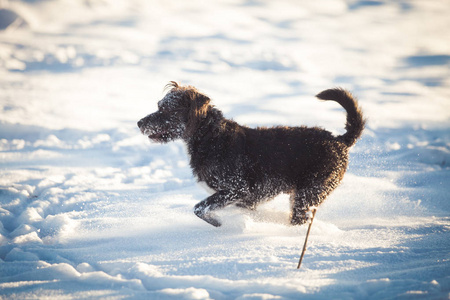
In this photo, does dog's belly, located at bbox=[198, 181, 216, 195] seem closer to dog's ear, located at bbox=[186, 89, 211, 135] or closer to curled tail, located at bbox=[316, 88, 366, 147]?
dog's ear, located at bbox=[186, 89, 211, 135]

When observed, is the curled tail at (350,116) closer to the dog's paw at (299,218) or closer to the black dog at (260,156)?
the black dog at (260,156)

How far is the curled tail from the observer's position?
370 cm

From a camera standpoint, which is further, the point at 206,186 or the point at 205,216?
the point at 206,186

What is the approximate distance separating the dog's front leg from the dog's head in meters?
0.86

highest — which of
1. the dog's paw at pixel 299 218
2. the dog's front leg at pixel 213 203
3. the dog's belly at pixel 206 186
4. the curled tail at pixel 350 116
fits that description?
the curled tail at pixel 350 116

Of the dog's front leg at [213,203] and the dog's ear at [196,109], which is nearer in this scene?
the dog's front leg at [213,203]

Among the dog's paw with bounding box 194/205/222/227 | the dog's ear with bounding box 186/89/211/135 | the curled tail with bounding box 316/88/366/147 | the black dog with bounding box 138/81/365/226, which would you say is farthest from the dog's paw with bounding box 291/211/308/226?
the dog's ear with bounding box 186/89/211/135

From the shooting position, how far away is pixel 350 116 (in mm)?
3725

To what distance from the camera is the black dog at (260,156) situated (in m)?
3.56

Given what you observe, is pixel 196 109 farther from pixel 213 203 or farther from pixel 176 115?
pixel 213 203

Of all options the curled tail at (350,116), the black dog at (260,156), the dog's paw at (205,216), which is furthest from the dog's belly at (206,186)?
the curled tail at (350,116)

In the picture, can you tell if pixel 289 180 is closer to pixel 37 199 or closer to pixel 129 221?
pixel 129 221

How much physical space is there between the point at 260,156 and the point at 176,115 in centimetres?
121

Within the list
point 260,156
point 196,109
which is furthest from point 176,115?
point 260,156
